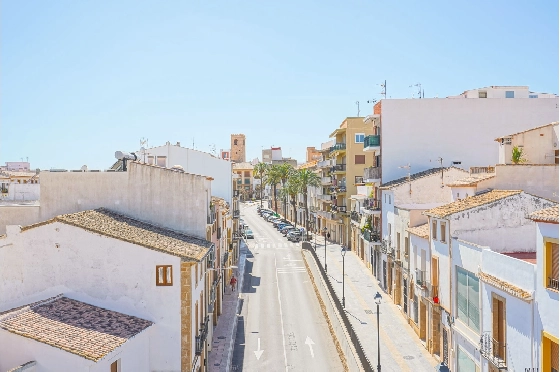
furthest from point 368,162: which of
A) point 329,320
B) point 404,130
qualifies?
point 329,320

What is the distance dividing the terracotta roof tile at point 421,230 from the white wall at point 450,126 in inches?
538

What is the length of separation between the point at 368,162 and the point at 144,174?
42.2 meters

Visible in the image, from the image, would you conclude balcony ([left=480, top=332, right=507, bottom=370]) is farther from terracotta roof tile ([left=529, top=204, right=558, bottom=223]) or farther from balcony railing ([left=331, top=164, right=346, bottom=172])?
balcony railing ([left=331, top=164, right=346, bottom=172])

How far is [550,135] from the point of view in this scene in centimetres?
3131

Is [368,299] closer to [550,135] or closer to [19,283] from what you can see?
[550,135]

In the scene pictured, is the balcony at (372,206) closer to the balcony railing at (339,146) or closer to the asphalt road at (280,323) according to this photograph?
the asphalt road at (280,323)

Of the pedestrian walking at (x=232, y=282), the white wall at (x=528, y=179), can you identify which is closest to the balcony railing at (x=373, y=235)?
the pedestrian walking at (x=232, y=282)

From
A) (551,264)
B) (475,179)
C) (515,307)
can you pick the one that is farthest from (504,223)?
(551,264)

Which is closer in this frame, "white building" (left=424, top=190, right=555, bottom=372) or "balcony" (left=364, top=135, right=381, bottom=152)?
"white building" (left=424, top=190, right=555, bottom=372)

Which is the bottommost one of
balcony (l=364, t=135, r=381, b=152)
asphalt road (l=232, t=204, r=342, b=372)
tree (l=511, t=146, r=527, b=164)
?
asphalt road (l=232, t=204, r=342, b=372)

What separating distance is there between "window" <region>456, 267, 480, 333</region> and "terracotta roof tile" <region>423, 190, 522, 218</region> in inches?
115

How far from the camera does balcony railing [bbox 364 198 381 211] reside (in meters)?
46.9

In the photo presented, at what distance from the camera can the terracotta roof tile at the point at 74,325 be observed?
679 inches

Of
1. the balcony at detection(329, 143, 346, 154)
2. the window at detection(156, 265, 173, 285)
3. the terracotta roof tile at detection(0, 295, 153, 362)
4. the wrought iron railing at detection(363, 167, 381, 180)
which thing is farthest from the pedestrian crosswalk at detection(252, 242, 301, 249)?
the terracotta roof tile at detection(0, 295, 153, 362)
